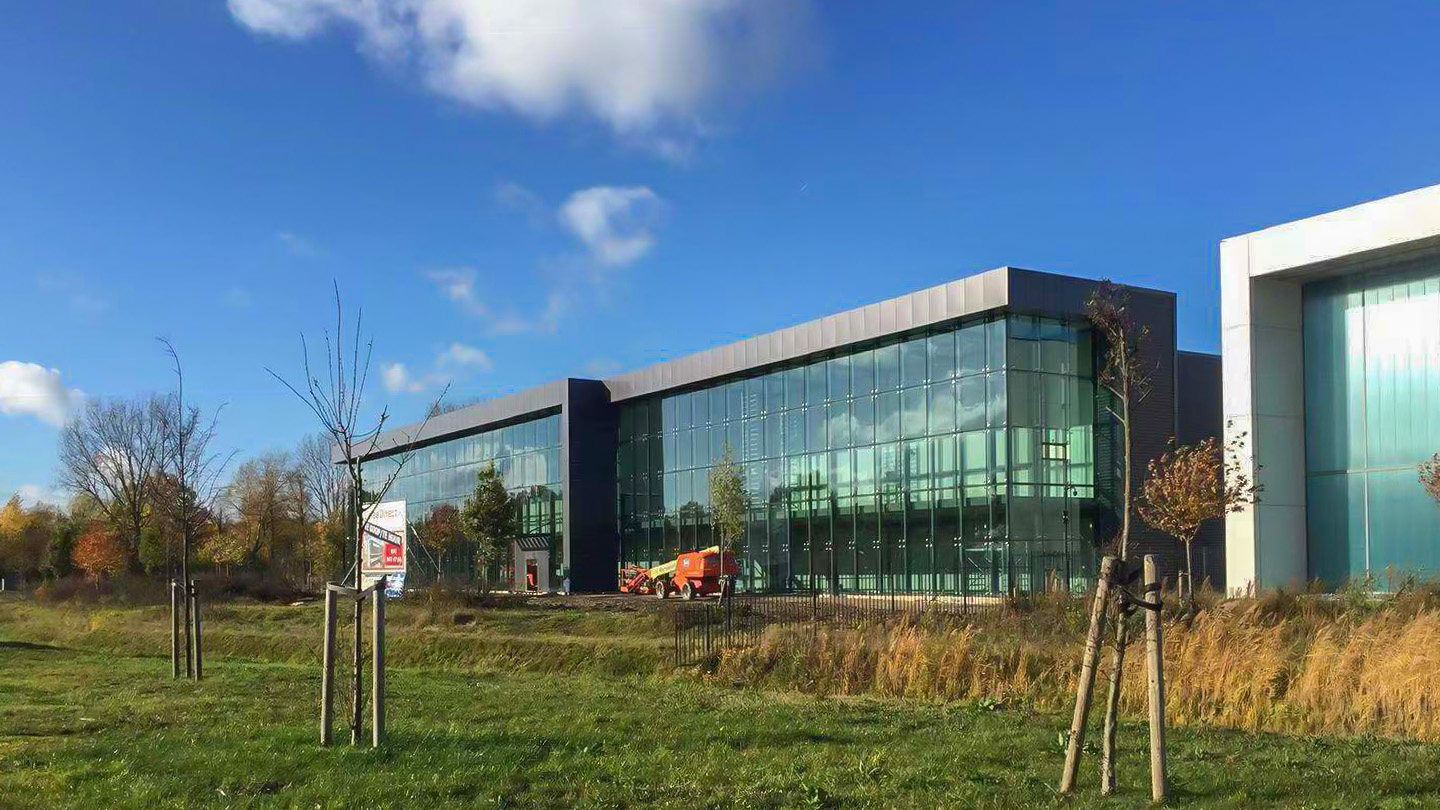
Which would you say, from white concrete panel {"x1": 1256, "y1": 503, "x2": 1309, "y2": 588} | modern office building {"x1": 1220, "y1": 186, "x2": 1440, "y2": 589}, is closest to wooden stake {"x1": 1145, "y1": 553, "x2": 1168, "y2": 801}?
modern office building {"x1": 1220, "y1": 186, "x2": 1440, "y2": 589}

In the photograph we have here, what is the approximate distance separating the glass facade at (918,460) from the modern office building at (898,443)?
6 centimetres

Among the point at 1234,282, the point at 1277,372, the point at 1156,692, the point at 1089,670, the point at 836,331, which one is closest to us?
the point at 1089,670

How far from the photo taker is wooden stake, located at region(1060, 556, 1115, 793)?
269 inches

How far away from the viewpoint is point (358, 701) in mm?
10023

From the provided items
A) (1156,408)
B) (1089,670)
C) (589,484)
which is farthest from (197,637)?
(589,484)

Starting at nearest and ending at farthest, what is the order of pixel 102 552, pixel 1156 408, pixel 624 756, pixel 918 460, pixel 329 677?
pixel 624 756, pixel 329 677, pixel 1156 408, pixel 918 460, pixel 102 552

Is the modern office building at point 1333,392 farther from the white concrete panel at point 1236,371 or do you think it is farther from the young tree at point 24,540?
the young tree at point 24,540

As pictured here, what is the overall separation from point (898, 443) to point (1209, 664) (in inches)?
1006

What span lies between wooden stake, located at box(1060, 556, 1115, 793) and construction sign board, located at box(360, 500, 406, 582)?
24.7 meters

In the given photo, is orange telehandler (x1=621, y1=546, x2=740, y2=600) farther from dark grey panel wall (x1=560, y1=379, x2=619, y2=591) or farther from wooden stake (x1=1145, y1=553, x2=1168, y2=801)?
wooden stake (x1=1145, y1=553, x2=1168, y2=801)

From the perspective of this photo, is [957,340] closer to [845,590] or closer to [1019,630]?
[845,590]

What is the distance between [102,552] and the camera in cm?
6812

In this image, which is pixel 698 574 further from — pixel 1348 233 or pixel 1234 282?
pixel 1348 233

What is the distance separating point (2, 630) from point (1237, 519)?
3454 centimetres
